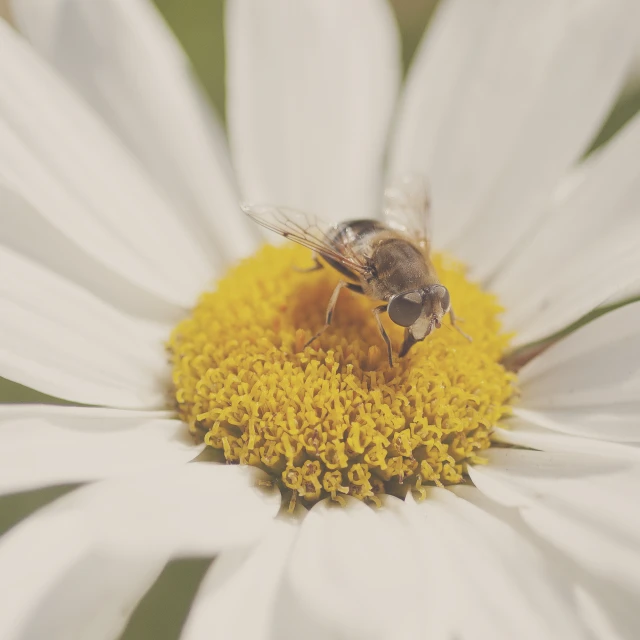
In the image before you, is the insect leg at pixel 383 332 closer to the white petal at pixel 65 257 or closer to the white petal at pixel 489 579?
the white petal at pixel 489 579

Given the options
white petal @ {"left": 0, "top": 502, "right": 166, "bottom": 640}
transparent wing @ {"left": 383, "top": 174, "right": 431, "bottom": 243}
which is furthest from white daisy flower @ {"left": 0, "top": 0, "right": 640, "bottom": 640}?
transparent wing @ {"left": 383, "top": 174, "right": 431, "bottom": 243}

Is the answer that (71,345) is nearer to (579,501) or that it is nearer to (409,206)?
(409,206)

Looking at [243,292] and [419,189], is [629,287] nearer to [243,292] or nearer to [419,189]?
[419,189]

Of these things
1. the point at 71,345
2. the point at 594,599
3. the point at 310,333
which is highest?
the point at 71,345

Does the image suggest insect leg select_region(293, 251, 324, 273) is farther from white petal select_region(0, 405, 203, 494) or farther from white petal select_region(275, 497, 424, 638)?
white petal select_region(275, 497, 424, 638)

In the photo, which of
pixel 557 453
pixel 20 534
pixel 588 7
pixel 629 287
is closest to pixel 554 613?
pixel 557 453

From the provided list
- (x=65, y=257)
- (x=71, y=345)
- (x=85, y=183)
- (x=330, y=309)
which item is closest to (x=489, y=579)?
(x=330, y=309)
